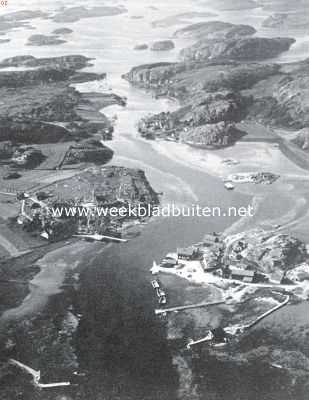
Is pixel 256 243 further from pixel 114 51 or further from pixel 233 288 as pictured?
pixel 114 51

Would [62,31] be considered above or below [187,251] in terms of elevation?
above

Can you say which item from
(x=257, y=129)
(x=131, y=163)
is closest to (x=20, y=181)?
(x=131, y=163)

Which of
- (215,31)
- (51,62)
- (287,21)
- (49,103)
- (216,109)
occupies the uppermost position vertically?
(287,21)

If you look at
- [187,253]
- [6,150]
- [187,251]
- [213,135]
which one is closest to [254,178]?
[213,135]

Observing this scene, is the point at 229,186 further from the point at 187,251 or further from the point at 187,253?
the point at 187,253

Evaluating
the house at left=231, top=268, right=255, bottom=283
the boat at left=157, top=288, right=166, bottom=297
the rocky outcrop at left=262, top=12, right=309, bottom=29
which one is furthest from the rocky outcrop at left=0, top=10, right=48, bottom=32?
the house at left=231, top=268, right=255, bottom=283

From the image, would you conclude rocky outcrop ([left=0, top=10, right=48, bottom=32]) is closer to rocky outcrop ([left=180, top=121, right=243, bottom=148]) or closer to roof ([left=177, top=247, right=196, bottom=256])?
rocky outcrop ([left=180, top=121, right=243, bottom=148])
